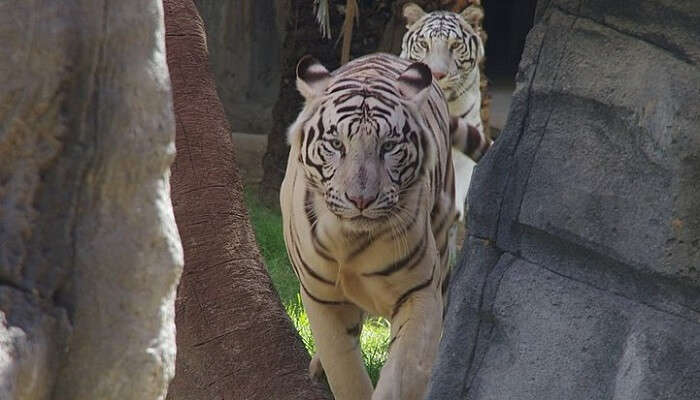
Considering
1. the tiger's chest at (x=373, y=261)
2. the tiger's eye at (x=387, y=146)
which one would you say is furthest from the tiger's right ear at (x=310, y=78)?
the tiger's chest at (x=373, y=261)

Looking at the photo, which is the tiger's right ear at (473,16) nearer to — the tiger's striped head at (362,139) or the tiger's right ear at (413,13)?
the tiger's right ear at (413,13)

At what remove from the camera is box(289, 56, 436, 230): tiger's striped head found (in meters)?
4.53

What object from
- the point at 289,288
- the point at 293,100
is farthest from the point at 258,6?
the point at 289,288

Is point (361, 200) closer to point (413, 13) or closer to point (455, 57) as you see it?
point (455, 57)

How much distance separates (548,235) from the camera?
3182mm

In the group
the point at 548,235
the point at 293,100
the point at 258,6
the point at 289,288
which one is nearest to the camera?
the point at 548,235

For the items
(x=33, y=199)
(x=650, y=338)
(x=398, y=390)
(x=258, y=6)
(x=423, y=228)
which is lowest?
(x=258, y=6)

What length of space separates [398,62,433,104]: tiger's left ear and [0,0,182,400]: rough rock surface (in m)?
3.02

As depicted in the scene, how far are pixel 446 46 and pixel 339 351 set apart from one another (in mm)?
3864

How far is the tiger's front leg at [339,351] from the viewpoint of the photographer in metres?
4.81

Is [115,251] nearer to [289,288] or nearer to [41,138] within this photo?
[41,138]

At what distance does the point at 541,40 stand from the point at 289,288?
466 cm

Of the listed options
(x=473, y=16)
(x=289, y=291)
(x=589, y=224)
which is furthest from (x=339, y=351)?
(x=473, y=16)

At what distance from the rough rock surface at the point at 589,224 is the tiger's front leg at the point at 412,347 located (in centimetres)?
110
